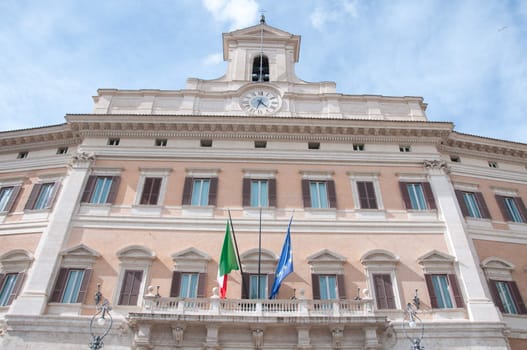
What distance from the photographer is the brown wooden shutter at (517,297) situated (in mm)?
15967

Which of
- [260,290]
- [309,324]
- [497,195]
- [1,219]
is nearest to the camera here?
[309,324]

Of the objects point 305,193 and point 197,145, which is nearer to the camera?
point 305,193

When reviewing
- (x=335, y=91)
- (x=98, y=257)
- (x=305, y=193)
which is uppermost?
(x=335, y=91)

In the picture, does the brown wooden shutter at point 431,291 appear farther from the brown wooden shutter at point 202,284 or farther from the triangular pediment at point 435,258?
the brown wooden shutter at point 202,284

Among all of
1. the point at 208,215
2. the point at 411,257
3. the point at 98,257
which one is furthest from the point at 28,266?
the point at 411,257

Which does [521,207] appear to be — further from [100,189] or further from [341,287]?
[100,189]

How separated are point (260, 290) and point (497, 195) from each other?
12041 millimetres

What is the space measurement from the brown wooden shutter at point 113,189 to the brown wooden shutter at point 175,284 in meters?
4.54

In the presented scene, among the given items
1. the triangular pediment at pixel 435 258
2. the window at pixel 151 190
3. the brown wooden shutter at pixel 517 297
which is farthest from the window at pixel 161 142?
the brown wooden shutter at pixel 517 297

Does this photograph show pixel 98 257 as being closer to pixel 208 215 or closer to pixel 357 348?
pixel 208 215

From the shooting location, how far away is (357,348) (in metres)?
13.8

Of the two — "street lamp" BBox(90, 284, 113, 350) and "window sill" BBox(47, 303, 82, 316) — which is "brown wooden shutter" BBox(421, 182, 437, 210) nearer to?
"street lamp" BBox(90, 284, 113, 350)

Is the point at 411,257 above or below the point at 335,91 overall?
below

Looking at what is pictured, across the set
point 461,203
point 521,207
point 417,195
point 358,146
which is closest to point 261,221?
point 358,146
